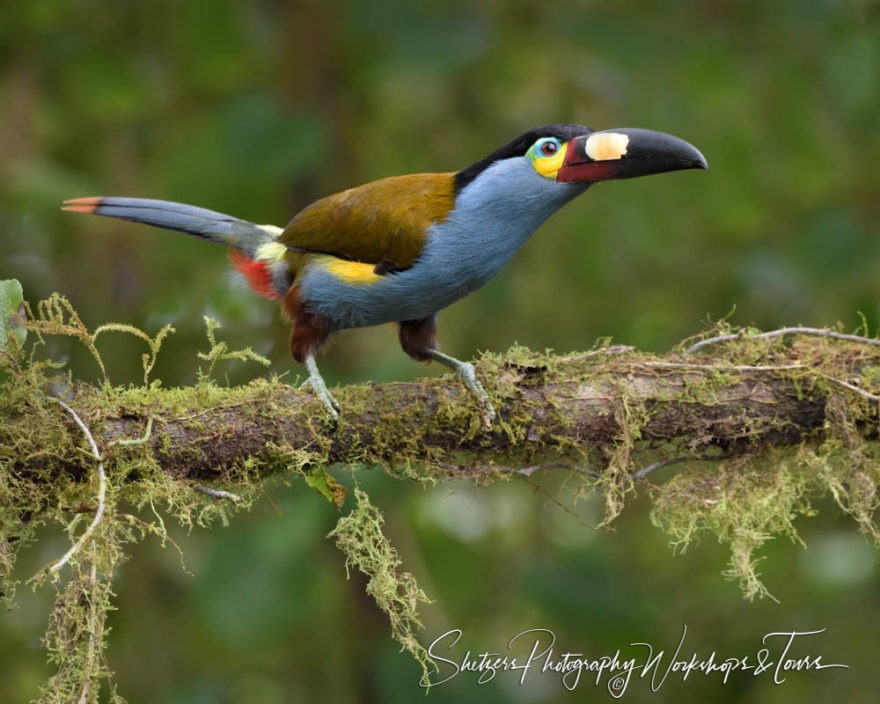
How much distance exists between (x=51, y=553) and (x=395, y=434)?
2.25 meters

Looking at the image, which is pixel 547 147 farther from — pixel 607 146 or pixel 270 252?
pixel 270 252

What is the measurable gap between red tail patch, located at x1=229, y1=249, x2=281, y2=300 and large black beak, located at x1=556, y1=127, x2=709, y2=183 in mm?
1082

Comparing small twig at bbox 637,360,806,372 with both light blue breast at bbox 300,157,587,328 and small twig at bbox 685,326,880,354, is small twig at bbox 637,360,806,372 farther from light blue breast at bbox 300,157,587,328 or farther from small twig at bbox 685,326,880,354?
light blue breast at bbox 300,157,587,328

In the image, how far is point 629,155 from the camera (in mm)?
3074

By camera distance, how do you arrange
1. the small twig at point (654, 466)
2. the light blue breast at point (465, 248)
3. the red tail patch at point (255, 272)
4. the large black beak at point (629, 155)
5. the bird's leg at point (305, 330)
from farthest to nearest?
the red tail patch at point (255, 272) < the bird's leg at point (305, 330) < the light blue breast at point (465, 248) < the large black beak at point (629, 155) < the small twig at point (654, 466)

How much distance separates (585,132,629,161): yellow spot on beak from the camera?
3061 mm

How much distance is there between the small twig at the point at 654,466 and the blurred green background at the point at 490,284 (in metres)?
1.33

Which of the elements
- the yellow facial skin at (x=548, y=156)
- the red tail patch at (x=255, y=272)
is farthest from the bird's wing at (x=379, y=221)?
the yellow facial skin at (x=548, y=156)

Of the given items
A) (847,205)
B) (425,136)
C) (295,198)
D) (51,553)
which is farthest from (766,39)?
(51,553)

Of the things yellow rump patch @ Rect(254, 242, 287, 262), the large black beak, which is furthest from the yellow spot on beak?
yellow rump patch @ Rect(254, 242, 287, 262)

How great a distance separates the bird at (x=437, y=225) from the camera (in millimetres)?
3100

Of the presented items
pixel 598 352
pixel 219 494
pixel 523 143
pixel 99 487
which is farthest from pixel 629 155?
pixel 99 487

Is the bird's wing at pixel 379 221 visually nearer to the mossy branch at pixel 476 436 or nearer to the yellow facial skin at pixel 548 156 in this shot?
the yellow facial skin at pixel 548 156

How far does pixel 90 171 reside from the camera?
5086 mm
